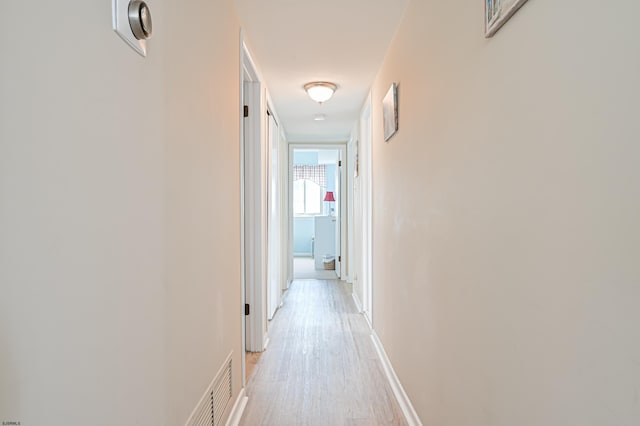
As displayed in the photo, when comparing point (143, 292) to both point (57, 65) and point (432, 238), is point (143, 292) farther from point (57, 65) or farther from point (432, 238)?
point (432, 238)

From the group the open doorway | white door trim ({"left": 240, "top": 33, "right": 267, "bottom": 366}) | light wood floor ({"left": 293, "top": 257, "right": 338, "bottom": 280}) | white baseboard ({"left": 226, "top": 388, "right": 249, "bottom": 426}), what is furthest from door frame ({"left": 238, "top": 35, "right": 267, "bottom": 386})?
the open doorway

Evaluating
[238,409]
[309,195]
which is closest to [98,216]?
[238,409]

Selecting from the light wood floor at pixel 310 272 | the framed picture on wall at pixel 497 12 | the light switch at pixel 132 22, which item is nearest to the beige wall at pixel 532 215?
the framed picture on wall at pixel 497 12

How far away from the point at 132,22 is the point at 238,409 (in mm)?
1974

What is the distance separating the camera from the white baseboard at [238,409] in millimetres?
1946

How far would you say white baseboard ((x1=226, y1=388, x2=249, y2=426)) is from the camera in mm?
1946

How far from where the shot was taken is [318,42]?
8.26 feet

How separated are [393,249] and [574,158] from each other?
1.86 m

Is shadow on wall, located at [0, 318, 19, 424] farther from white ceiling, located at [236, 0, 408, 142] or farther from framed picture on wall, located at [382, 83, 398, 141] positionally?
framed picture on wall, located at [382, 83, 398, 141]

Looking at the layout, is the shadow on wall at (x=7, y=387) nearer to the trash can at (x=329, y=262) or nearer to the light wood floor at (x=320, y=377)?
the light wood floor at (x=320, y=377)

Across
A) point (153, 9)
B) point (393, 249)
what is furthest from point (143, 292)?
point (393, 249)

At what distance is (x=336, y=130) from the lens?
211 inches

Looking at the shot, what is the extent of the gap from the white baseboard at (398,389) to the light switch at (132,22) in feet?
6.50

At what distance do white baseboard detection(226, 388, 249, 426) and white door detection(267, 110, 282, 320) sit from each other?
1307 mm
